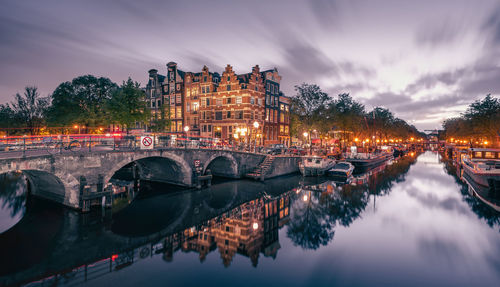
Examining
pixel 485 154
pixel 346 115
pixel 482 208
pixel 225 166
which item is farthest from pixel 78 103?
pixel 485 154

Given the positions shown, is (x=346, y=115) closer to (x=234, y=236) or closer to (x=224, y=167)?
(x=224, y=167)

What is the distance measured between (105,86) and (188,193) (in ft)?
→ 157

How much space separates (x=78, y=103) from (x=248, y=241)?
58575 mm

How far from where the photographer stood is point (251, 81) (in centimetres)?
5134

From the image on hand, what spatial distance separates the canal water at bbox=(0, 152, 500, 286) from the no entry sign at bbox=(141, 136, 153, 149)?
551cm

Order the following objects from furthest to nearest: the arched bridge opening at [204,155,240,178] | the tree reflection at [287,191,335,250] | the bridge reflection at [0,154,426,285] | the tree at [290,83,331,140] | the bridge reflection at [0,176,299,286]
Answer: the tree at [290,83,331,140], the arched bridge opening at [204,155,240,178], the tree reflection at [287,191,335,250], the bridge reflection at [0,154,426,285], the bridge reflection at [0,176,299,286]

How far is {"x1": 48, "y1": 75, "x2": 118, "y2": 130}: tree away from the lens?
51.9 m

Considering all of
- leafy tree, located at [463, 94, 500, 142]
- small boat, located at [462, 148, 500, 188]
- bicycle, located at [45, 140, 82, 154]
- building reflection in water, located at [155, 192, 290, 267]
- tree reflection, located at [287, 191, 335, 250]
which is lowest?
tree reflection, located at [287, 191, 335, 250]

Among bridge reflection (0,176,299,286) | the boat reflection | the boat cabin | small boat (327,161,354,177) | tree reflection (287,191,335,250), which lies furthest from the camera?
small boat (327,161,354,177)

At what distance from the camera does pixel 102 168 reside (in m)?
→ 20.5

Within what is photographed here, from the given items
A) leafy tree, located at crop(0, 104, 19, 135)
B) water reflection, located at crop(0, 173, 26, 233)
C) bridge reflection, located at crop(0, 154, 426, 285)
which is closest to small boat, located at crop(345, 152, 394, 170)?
bridge reflection, located at crop(0, 154, 426, 285)

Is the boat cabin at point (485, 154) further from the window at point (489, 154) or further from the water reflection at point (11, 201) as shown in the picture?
the water reflection at point (11, 201)

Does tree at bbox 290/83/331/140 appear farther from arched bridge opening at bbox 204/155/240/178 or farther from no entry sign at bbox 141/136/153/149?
no entry sign at bbox 141/136/153/149

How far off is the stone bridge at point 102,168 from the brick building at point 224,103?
15420 millimetres
